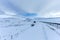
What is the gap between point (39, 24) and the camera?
1.33m

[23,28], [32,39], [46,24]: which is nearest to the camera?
[32,39]

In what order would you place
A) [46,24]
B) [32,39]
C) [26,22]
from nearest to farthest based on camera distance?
1. [32,39]
2. [26,22]
3. [46,24]

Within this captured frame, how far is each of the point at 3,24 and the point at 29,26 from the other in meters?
0.35

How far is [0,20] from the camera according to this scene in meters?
1.28

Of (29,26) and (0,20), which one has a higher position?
(0,20)

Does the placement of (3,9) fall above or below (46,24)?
above

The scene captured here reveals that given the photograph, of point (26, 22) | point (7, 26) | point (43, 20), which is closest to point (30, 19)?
point (26, 22)

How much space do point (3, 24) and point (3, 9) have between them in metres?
0.26

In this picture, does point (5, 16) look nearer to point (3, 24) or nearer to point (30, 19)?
point (3, 24)

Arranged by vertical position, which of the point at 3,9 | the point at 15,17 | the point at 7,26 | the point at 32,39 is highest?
the point at 3,9

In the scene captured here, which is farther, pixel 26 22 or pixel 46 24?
pixel 46 24

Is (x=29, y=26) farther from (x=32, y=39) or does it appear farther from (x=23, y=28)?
(x=32, y=39)

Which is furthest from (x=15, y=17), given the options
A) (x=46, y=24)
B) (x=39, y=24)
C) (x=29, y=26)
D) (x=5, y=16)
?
(x=46, y=24)

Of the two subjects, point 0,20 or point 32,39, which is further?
point 0,20
